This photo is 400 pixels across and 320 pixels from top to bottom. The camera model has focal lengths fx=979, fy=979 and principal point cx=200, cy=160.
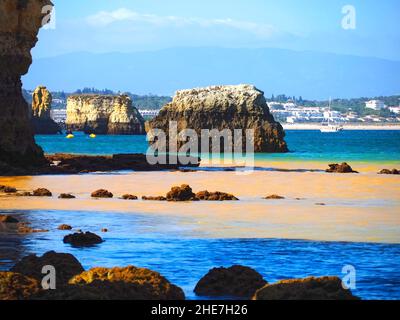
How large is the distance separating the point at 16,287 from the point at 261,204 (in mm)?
15935

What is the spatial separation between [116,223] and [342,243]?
17.8ft

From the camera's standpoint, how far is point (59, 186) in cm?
3222

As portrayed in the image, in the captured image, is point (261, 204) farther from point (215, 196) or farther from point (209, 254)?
point (209, 254)

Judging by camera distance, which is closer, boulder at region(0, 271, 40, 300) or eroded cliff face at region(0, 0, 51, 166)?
boulder at region(0, 271, 40, 300)

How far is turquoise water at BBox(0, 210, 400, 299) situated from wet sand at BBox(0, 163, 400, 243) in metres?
1.02

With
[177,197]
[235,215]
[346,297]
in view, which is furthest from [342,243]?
[177,197]

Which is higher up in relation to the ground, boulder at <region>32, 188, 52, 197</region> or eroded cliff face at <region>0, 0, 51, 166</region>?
eroded cliff face at <region>0, 0, 51, 166</region>

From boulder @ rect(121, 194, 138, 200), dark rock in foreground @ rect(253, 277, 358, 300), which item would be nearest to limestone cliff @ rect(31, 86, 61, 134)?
boulder @ rect(121, 194, 138, 200)

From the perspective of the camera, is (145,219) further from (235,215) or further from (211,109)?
(211,109)

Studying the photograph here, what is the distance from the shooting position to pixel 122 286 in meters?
11.6

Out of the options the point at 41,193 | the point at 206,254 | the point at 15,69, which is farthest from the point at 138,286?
the point at 15,69

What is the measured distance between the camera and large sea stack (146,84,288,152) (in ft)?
249

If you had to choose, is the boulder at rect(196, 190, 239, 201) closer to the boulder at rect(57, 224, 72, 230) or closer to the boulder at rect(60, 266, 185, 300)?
the boulder at rect(57, 224, 72, 230)

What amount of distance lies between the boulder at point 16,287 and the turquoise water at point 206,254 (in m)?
2.52
